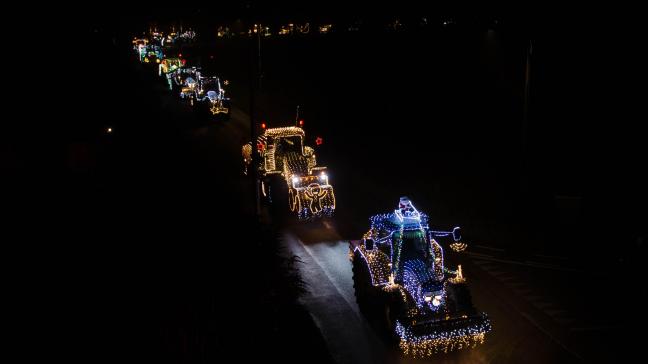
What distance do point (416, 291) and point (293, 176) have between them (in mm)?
8958

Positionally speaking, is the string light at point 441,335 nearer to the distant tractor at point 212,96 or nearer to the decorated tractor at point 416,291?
the decorated tractor at point 416,291

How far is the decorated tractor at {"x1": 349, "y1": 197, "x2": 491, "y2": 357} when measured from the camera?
1078 centimetres

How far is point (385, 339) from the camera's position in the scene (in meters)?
11.8

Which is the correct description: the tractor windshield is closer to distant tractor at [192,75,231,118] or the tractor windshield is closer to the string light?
the string light

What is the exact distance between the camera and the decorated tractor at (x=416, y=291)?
10.8m

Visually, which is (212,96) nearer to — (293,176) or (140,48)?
(293,176)

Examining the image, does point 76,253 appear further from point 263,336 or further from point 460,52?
point 460,52

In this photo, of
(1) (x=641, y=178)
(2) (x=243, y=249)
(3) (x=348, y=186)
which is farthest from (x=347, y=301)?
(1) (x=641, y=178)

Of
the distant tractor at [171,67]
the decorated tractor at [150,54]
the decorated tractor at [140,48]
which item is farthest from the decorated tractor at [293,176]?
the decorated tractor at [140,48]

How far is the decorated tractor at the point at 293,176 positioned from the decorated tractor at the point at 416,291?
6769 millimetres

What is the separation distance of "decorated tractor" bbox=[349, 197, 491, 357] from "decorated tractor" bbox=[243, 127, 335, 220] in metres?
6.77

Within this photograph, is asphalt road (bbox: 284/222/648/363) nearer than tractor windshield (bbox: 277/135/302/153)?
Yes

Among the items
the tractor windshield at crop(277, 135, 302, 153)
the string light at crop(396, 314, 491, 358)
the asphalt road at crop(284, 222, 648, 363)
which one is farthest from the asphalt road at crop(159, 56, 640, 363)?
the tractor windshield at crop(277, 135, 302, 153)

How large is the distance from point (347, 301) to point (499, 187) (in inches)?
460
